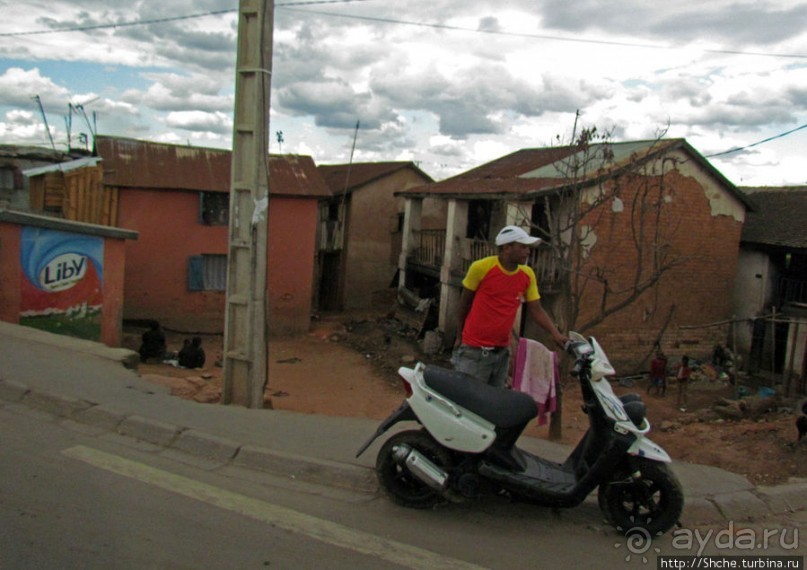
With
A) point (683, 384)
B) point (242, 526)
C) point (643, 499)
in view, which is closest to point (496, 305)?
point (643, 499)

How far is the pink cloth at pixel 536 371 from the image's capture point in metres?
5.55

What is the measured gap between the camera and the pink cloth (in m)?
5.55

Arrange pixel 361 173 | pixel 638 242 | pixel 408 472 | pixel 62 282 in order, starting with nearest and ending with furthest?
pixel 408 472 → pixel 62 282 → pixel 638 242 → pixel 361 173

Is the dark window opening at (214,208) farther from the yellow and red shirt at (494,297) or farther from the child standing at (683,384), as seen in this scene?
the yellow and red shirt at (494,297)

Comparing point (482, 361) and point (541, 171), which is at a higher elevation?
point (541, 171)

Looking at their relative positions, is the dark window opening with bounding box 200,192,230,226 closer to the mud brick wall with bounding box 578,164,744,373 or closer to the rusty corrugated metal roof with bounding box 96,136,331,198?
the rusty corrugated metal roof with bounding box 96,136,331,198

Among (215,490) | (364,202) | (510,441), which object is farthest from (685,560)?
(364,202)

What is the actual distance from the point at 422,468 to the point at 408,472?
9.9 inches

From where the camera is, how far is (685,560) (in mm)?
3840

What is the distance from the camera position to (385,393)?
1448 cm

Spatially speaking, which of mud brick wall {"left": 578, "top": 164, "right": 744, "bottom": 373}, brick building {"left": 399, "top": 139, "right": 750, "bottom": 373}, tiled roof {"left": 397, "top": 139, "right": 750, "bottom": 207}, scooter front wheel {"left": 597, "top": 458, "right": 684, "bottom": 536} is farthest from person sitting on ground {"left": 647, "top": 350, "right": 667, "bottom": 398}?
scooter front wheel {"left": 597, "top": 458, "right": 684, "bottom": 536}

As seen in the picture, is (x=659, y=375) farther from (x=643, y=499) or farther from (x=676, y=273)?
(x=643, y=499)

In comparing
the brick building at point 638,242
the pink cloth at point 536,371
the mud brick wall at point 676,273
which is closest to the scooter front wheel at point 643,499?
the pink cloth at point 536,371

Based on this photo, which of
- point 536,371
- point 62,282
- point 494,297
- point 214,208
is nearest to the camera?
point 494,297
